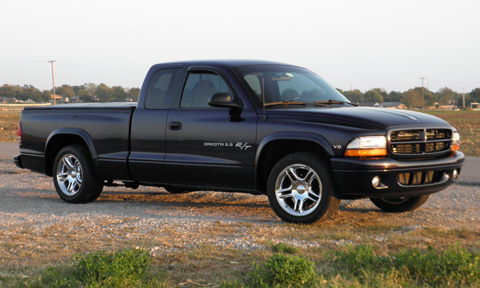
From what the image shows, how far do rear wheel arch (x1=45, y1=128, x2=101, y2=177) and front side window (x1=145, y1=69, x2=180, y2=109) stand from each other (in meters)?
1.15

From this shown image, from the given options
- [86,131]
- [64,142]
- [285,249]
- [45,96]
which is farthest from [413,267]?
[45,96]

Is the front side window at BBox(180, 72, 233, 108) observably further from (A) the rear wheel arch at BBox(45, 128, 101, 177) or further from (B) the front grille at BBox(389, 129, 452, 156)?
(B) the front grille at BBox(389, 129, 452, 156)

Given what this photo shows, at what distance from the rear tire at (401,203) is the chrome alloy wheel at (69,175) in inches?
164

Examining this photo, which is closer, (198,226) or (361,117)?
(361,117)

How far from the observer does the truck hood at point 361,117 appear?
721 centimetres

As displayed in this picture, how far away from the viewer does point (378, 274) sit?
16.5 ft

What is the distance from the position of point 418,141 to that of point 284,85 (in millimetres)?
1832

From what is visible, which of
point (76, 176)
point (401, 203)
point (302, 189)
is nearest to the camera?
point (302, 189)

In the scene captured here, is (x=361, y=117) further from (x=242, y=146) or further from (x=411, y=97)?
(x=411, y=97)

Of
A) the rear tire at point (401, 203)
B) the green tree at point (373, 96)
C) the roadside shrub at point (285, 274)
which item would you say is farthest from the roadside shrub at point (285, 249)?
the green tree at point (373, 96)

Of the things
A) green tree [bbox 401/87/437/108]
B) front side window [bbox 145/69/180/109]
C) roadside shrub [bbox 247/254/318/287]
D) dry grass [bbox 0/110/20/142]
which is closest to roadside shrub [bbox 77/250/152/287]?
roadside shrub [bbox 247/254/318/287]

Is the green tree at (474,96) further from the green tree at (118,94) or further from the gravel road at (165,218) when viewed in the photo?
the gravel road at (165,218)

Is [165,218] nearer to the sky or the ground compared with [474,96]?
nearer to the sky

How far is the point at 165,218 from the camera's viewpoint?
8180 mm
